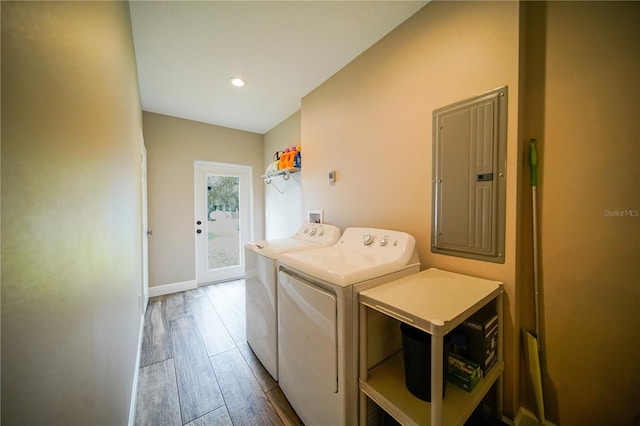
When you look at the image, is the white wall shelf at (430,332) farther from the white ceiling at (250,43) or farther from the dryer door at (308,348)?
the white ceiling at (250,43)

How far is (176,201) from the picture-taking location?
335 cm

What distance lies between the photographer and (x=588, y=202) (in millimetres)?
1098

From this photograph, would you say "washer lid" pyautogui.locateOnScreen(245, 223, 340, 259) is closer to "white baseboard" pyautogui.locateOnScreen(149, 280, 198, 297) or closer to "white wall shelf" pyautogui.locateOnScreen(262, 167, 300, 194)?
"white wall shelf" pyautogui.locateOnScreen(262, 167, 300, 194)

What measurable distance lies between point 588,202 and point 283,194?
3.11 meters

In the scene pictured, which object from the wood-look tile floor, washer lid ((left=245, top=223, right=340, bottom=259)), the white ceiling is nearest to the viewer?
the wood-look tile floor

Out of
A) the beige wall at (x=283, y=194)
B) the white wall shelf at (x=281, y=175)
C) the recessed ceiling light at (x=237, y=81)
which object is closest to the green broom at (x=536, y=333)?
the beige wall at (x=283, y=194)

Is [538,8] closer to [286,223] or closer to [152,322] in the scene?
[286,223]

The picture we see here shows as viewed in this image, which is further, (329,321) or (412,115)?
(412,115)

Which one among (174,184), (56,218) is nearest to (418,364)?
(56,218)

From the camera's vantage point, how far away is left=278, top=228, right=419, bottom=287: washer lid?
1.09 meters

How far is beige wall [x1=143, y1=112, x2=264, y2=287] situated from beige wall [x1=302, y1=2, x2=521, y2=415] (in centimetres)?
214

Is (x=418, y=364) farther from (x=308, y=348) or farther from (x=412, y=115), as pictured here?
(x=412, y=115)

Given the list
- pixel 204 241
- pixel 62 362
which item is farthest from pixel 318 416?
pixel 204 241

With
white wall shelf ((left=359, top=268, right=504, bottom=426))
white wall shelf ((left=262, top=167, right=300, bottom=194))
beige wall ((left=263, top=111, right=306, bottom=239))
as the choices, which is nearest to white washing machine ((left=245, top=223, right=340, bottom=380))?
white wall shelf ((left=359, top=268, right=504, bottom=426))
